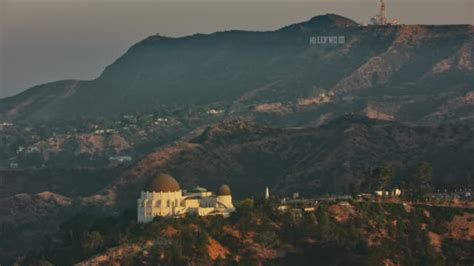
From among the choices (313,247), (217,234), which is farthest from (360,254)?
(217,234)

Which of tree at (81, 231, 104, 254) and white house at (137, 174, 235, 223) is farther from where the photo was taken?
white house at (137, 174, 235, 223)

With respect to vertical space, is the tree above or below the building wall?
below

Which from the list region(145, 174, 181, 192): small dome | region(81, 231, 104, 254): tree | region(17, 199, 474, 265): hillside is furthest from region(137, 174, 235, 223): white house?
region(81, 231, 104, 254): tree

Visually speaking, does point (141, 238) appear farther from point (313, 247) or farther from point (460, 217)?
point (460, 217)

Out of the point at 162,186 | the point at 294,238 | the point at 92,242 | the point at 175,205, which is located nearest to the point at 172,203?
the point at 175,205

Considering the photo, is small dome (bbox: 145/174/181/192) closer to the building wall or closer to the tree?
the building wall

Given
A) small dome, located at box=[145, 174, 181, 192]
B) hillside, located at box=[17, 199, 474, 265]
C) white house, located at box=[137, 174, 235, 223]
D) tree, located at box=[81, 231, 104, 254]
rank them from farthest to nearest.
Answer: small dome, located at box=[145, 174, 181, 192] → white house, located at box=[137, 174, 235, 223] → tree, located at box=[81, 231, 104, 254] → hillside, located at box=[17, 199, 474, 265]

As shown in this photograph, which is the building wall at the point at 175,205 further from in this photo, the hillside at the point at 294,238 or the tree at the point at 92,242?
the tree at the point at 92,242

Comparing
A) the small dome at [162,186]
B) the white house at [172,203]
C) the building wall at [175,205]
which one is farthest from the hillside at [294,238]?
the small dome at [162,186]

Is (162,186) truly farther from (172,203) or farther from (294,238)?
(294,238)

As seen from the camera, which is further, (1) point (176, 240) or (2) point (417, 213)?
(2) point (417, 213)

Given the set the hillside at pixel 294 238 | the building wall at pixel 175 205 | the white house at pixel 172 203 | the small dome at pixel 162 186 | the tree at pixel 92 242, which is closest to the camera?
the hillside at pixel 294 238
